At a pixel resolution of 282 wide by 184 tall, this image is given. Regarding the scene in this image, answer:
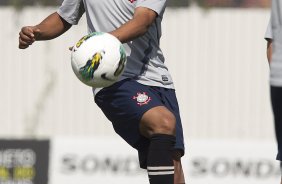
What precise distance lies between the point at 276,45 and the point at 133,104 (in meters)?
1.15

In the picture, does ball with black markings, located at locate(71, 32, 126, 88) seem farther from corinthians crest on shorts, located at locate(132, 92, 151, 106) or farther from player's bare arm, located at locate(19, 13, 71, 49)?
player's bare arm, located at locate(19, 13, 71, 49)

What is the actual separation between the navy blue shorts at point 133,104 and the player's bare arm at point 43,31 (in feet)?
1.68

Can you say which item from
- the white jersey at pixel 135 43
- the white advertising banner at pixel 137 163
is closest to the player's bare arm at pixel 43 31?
the white jersey at pixel 135 43

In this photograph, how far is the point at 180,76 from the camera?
14.9 m

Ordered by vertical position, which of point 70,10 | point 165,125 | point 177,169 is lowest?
point 177,169

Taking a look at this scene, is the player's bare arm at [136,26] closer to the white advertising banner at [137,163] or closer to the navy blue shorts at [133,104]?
the navy blue shorts at [133,104]

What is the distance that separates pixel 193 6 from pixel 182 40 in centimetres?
54

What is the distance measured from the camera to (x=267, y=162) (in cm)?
1069

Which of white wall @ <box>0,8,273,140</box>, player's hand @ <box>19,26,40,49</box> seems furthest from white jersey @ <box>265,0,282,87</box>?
white wall @ <box>0,8,273,140</box>

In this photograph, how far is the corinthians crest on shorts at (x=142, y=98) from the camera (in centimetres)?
A: 563

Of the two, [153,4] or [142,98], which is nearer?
[153,4]

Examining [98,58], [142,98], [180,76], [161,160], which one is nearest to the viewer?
[98,58]

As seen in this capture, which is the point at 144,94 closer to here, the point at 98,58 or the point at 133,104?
the point at 133,104

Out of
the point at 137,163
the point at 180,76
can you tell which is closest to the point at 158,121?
the point at 137,163
